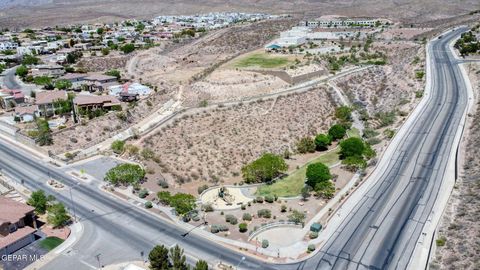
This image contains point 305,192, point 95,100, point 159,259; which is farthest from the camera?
point 95,100

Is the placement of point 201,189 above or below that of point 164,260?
below

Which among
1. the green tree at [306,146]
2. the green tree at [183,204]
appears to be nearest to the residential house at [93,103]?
the green tree at [306,146]

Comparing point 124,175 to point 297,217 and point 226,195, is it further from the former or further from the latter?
point 297,217

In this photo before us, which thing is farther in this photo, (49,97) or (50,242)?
(49,97)

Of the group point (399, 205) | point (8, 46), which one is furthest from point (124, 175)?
point (8, 46)

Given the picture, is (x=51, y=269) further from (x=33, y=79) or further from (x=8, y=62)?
(x=8, y=62)

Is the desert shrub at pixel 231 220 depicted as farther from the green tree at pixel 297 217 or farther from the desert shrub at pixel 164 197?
the desert shrub at pixel 164 197
